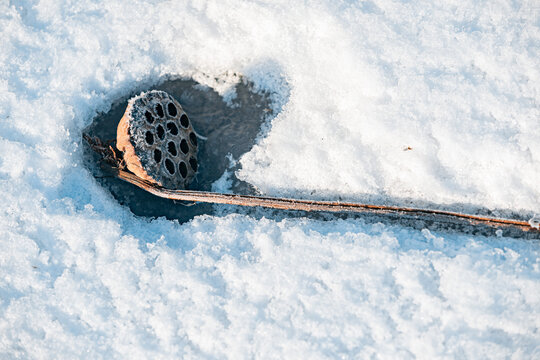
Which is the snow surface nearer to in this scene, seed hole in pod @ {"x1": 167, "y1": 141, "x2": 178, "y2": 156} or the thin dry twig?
the thin dry twig

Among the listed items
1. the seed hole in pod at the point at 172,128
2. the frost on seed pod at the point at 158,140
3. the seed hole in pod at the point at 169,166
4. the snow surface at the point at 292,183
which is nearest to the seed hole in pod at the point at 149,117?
the frost on seed pod at the point at 158,140

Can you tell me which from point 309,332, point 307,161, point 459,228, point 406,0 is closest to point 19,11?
point 307,161

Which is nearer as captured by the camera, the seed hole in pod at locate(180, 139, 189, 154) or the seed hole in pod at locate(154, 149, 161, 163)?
the seed hole in pod at locate(154, 149, 161, 163)

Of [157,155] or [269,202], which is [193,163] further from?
[269,202]

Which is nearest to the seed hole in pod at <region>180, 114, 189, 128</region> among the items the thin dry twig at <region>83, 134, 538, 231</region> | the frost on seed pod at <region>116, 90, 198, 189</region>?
the frost on seed pod at <region>116, 90, 198, 189</region>

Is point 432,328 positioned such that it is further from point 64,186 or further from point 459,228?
point 64,186

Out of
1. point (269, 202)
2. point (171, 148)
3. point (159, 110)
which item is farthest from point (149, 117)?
point (269, 202)

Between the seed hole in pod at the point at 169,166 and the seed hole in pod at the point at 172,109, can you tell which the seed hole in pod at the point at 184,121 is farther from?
the seed hole in pod at the point at 169,166
